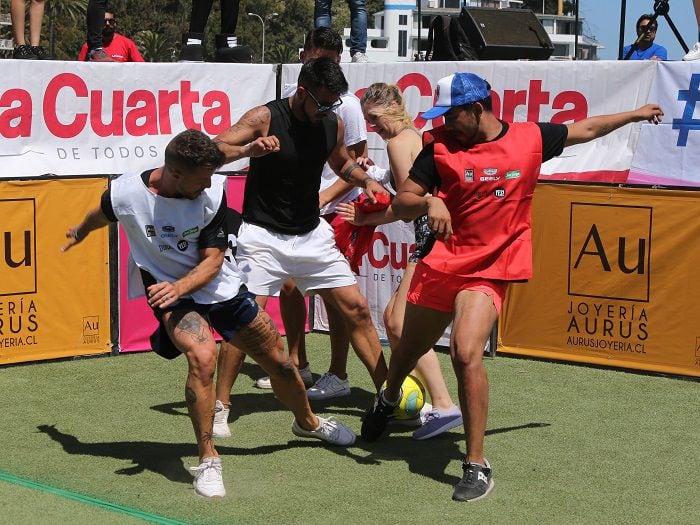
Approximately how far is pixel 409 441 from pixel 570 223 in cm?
274

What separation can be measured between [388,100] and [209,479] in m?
2.65

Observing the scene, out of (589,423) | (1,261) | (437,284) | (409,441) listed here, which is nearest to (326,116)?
(437,284)

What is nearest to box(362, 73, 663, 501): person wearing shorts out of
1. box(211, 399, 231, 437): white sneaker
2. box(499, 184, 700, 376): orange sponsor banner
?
box(211, 399, 231, 437): white sneaker

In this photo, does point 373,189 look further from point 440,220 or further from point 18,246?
point 18,246

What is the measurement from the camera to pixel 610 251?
27.3 feet

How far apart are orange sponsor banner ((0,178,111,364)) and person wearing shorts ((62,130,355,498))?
2686 millimetres

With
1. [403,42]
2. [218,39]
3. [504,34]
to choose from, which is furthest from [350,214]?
[403,42]

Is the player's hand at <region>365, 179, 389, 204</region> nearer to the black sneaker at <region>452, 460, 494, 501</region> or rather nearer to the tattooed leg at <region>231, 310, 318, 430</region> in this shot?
the tattooed leg at <region>231, 310, 318, 430</region>

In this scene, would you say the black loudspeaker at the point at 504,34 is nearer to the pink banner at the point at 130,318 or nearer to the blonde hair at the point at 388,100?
the pink banner at the point at 130,318

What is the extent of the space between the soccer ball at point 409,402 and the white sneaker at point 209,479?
4.92ft

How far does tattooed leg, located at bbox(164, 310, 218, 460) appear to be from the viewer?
5355mm

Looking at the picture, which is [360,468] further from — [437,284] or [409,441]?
[437,284]

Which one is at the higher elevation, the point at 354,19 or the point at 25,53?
the point at 354,19

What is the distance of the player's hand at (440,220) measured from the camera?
5.39 meters
